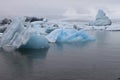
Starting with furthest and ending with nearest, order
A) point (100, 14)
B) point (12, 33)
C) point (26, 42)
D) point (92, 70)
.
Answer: point (100, 14)
point (12, 33)
point (26, 42)
point (92, 70)

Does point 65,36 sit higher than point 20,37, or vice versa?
point 20,37

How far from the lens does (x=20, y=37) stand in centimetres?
1455

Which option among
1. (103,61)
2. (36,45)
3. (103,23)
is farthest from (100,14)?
(103,61)

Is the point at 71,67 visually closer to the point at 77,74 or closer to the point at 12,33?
the point at 77,74

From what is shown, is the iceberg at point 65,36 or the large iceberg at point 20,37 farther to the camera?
the iceberg at point 65,36

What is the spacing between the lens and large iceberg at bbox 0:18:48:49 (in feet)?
47.5

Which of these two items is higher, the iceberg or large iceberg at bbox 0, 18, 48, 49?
large iceberg at bbox 0, 18, 48, 49

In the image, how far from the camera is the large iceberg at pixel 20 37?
14469 mm

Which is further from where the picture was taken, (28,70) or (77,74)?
(28,70)

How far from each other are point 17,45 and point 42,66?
5.13 metres

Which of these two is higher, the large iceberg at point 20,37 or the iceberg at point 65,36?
the large iceberg at point 20,37

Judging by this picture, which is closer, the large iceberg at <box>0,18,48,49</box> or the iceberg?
the large iceberg at <box>0,18,48,49</box>

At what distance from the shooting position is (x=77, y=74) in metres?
8.48

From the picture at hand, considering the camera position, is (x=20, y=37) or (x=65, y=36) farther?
(x=65, y=36)
